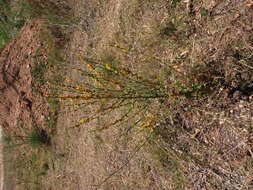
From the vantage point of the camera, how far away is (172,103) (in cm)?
270

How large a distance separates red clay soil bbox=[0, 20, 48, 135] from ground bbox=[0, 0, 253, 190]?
638 mm

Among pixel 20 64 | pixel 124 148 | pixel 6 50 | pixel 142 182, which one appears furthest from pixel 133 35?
pixel 6 50

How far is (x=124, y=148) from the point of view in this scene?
10.7 feet

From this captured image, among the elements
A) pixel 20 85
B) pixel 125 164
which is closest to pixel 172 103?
pixel 125 164

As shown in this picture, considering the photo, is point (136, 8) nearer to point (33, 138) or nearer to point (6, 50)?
point (33, 138)

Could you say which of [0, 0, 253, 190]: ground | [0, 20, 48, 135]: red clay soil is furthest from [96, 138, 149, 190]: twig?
[0, 20, 48, 135]: red clay soil

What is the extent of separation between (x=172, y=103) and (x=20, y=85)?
2.92 m

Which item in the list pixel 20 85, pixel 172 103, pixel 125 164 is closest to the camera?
pixel 172 103

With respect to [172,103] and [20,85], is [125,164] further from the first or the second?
[20,85]

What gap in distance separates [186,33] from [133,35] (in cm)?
63

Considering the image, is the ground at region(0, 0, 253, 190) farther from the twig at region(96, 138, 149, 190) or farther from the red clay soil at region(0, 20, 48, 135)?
the red clay soil at region(0, 20, 48, 135)

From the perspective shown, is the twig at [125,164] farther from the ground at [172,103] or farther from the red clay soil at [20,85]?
the red clay soil at [20,85]

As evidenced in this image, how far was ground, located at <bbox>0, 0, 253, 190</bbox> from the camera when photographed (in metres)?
2.36

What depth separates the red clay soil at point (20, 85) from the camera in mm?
4844
